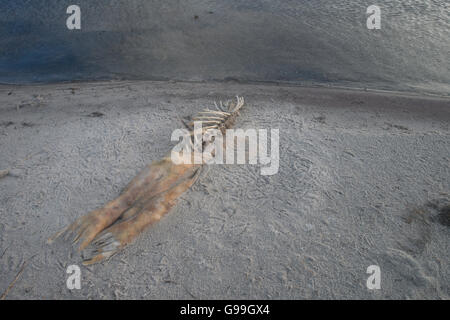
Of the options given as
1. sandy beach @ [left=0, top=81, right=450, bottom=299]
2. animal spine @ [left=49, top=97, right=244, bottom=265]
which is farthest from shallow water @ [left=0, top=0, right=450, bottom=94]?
animal spine @ [left=49, top=97, right=244, bottom=265]

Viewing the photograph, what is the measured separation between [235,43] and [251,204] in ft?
17.2

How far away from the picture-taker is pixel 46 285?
2637 millimetres

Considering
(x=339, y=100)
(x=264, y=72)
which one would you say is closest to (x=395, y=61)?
(x=339, y=100)

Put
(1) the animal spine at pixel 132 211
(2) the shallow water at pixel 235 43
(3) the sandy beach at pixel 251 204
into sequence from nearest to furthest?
(3) the sandy beach at pixel 251 204, (1) the animal spine at pixel 132 211, (2) the shallow water at pixel 235 43

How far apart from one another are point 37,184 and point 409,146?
14.9 ft

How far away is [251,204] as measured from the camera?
3.40 metres

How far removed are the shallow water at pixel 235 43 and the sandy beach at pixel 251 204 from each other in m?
1.55

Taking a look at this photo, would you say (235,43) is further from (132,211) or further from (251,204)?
(132,211)

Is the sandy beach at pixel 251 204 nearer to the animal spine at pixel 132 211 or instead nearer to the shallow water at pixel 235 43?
the animal spine at pixel 132 211

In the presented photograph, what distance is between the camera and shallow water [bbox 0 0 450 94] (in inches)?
264

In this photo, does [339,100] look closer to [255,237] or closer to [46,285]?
[255,237]

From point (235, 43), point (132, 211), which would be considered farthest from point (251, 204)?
point (235, 43)

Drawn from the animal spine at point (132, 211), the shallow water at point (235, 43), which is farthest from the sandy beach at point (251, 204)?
the shallow water at point (235, 43)

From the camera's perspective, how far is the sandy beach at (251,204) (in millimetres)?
2676
